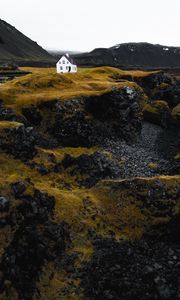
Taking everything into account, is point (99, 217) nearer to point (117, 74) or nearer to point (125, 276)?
point (125, 276)

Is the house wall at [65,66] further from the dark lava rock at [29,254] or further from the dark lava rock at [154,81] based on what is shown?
the dark lava rock at [29,254]

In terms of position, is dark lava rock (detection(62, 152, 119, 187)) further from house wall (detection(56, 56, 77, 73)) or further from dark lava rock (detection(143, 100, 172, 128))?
house wall (detection(56, 56, 77, 73))

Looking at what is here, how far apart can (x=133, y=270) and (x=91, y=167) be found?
1813cm

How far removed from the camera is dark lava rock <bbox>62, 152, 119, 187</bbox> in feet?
160

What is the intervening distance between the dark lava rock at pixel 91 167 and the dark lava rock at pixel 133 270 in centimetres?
1149

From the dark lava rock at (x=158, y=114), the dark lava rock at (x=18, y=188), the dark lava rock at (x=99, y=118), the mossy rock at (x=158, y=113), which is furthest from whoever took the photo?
the mossy rock at (x=158, y=113)

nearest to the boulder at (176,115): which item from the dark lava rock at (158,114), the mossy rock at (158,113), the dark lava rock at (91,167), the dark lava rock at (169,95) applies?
the dark lava rock at (158,114)

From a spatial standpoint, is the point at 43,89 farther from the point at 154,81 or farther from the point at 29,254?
the point at 29,254

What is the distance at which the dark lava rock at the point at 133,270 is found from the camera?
105 ft

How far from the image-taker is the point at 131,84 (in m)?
69.2

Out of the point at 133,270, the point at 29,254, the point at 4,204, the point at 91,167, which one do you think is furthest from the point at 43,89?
the point at 133,270

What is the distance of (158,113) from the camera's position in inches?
3103

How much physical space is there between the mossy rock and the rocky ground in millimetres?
13811

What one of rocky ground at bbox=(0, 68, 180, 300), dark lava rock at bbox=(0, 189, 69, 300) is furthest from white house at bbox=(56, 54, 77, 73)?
dark lava rock at bbox=(0, 189, 69, 300)
